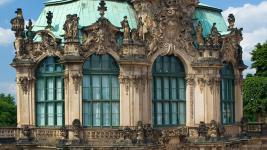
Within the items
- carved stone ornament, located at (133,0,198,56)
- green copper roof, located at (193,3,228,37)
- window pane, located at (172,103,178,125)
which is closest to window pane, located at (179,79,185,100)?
window pane, located at (172,103,178,125)

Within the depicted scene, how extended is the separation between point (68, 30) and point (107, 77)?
3961 millimetres

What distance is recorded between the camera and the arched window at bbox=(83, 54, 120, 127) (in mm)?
35281

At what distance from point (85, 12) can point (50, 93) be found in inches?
231

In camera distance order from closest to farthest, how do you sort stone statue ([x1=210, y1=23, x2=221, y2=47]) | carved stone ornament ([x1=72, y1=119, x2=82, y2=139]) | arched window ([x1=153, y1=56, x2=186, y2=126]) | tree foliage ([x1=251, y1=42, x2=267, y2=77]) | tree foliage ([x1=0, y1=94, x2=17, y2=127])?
carved stone ornament ([x1=72, y1=119, x2=82, y2=139]) < arched window ([x1=153, y1=56, x2=186, y2=126]) < stone statue ([x1=210, y1=23, x2=221, y2=47]) < tree foliage ([x1=251, y1=42, x2=267, y2=77]) < tree foliage ([x1=0, y1=94, x2=17, y2=127])

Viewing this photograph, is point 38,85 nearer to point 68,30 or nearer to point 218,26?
point 68,30

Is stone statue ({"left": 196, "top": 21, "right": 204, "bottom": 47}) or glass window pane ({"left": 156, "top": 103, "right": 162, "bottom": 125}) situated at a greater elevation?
stone statue ({"left": 196, "top": 21, "right": 204, "bottom": 47})

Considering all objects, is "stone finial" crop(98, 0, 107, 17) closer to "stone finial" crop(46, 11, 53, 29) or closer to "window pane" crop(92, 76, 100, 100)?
"stone finial" crop(46, 11, 53, 29)

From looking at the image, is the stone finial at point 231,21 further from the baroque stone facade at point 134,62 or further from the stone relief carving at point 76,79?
the stone relief carving at point 76,79

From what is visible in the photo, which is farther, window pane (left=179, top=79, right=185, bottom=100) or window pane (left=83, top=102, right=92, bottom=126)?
window pane (left=179, top=79, right=185, bottom=100)

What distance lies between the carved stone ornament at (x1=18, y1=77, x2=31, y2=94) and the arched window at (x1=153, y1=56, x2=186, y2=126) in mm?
8371

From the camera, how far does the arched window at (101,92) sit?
35281mm

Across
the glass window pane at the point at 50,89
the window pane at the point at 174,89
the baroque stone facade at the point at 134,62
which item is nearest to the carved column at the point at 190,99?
the baroque stone facade at the point at 134,62

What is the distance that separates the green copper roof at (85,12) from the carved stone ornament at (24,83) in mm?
3533

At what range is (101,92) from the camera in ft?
117
